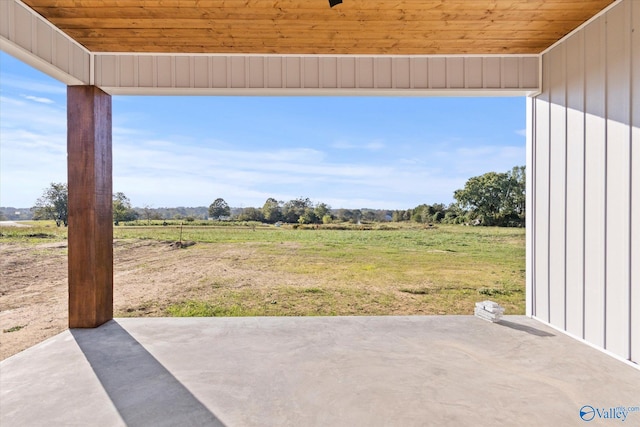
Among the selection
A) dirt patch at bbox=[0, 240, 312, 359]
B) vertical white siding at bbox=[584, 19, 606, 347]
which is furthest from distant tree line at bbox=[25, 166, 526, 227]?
vertical white siding at bbox=[584, 19, 606, 347]

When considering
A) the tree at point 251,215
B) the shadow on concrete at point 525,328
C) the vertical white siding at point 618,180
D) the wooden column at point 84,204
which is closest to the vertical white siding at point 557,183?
the shadow on concrete at point 525,328

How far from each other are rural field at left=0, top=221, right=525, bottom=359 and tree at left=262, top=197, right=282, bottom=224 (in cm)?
18

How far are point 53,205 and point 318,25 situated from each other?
4755 mm

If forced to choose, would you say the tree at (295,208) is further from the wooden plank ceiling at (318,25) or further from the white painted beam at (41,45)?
the white painted beam at (41,45)

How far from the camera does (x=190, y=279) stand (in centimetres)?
675

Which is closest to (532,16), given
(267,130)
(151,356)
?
(151,356)

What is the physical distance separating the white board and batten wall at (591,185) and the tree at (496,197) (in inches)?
122

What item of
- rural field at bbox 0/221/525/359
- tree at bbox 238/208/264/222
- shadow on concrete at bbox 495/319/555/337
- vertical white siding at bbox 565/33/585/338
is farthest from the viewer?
tree at bbox 238/208/264/222

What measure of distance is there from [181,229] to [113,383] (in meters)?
4.74

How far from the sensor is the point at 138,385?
2.34 metres

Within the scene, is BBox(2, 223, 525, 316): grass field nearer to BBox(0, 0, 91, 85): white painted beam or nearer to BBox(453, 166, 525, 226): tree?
BBox(453, 166, 525, 226): tree

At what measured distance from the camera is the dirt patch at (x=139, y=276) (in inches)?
205

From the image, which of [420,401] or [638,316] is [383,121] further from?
[420,401]

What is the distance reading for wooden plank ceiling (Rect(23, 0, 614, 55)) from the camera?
2.66 meters
